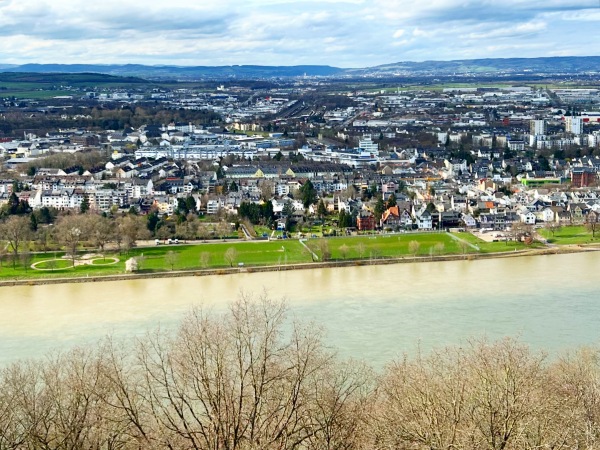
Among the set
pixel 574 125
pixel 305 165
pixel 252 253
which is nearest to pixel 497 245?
pixel 252 253

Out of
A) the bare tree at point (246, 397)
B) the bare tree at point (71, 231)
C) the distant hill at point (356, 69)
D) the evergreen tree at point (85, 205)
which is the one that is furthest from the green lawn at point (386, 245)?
the distant hill at point (356, 69)

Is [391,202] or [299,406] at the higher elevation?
[299,406]

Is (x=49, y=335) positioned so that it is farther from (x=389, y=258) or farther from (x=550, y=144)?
(x=550, y=144)

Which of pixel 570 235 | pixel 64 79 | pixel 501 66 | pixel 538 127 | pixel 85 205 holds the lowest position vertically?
pixel 570 235

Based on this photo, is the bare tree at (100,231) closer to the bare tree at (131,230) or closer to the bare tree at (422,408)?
the bare tree at (131,230)

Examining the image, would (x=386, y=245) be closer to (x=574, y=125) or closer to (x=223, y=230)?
(x=223, y=230)

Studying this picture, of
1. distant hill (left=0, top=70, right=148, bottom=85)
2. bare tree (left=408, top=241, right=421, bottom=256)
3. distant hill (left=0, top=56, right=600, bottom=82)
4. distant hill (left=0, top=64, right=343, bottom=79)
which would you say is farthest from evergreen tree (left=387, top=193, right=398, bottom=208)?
distant hill (left=0, top=64, right=343, bottom=79)
